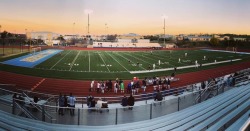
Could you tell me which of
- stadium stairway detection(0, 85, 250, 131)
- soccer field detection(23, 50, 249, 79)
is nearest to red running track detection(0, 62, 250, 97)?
soccer field detection(23, 50, 249, 79)

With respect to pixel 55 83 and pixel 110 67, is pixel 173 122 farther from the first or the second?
pixel 110 67

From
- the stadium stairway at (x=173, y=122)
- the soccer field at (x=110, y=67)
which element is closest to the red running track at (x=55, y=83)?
the soccer field at (x=110, y=67)

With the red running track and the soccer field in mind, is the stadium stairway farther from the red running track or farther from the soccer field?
the soccer field

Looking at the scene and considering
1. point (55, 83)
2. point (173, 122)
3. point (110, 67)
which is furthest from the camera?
point (110, 67)

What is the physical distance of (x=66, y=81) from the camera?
909 inches

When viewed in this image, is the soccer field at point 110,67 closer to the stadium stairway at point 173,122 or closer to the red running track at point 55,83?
the red running track at point 55,83

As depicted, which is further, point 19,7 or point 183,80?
point 19,7

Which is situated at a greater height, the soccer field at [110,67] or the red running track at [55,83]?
the soccer field at [110,67]

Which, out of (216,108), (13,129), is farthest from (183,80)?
(13,129)

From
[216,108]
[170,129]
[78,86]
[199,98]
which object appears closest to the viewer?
[170,129]

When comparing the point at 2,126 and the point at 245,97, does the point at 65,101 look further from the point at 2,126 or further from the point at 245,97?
the point at 245,97

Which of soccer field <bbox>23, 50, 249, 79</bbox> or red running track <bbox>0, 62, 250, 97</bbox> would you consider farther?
soccer field <bbox>23, 50, 249, 79</bbox>

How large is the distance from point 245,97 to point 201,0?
30.9 m

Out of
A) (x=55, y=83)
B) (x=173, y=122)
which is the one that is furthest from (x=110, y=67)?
(x=173, y=122)
